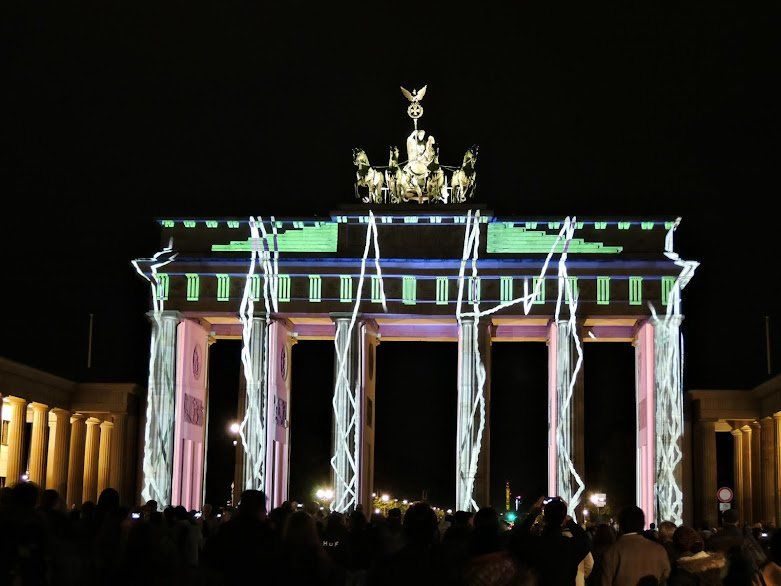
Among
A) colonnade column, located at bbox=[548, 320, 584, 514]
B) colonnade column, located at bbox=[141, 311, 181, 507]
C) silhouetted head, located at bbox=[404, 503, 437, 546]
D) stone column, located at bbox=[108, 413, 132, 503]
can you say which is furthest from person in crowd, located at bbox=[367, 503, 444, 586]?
stone column, located at bbox=[108, 413, 132, 503]

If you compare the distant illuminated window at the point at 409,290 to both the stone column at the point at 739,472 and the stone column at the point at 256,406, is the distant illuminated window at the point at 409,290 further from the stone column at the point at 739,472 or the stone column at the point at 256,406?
the stone column at the point at 739,472

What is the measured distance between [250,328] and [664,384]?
1853 cm

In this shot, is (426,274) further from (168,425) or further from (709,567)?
(709,567)

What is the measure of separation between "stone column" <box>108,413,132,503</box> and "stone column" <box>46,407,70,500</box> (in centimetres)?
225

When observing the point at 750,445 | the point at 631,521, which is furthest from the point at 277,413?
the point at 631,521

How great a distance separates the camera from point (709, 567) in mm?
13977

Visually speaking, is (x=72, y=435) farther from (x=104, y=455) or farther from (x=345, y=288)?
(x=345, y=288)

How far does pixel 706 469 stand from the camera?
66.3m

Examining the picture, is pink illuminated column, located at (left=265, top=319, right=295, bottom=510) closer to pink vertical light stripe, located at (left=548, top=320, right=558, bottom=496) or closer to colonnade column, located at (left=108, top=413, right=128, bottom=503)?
colonnade column, located at (left=108, top=413, right=128, bottom=503)

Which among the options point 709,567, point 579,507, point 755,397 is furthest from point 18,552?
point 755,397

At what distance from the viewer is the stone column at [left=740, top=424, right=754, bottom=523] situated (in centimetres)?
6812

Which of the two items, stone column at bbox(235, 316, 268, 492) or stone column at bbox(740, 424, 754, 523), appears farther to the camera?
stone column at bbox(740, 424, 754, 523)

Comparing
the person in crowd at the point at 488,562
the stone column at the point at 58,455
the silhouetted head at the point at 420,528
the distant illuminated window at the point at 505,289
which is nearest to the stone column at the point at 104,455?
the stone column at the point at 58,455

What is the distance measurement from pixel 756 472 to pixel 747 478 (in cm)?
304
